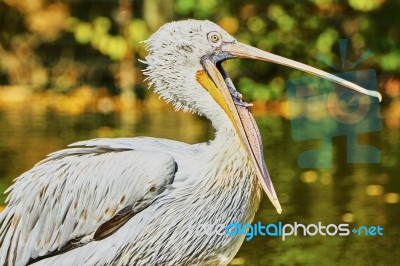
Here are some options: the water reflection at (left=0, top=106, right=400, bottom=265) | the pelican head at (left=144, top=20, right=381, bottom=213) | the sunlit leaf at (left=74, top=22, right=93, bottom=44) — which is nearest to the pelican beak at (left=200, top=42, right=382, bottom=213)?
the pelican head at (left=144, top=20, right=381, bottom=213)

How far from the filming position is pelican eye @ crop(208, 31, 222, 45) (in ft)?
13.2

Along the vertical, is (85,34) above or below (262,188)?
above

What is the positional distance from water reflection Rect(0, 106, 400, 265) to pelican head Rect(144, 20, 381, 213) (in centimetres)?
14

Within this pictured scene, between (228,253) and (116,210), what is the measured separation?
1.42 ft

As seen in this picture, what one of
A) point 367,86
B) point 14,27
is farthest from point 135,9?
point 367,86

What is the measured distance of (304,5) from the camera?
15.1 ft

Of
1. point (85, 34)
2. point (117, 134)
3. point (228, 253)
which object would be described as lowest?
point (228, 253)

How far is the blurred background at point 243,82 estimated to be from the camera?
14.5 feet

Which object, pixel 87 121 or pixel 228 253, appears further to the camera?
pixel 87 121

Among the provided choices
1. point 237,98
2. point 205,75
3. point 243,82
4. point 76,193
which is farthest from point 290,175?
point 76,193

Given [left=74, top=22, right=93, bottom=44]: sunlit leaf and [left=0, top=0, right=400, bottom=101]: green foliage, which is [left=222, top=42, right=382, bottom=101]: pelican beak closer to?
[left=0, top=0, right=400, bottom=101]: green foliage

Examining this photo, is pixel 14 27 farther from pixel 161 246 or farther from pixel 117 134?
pixel 161 246

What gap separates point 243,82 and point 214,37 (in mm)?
453

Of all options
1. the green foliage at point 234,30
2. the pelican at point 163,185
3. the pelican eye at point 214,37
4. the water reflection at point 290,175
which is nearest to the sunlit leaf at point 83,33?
the green foliage at point 234,30
